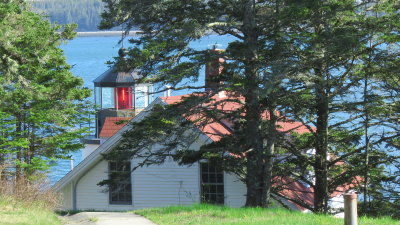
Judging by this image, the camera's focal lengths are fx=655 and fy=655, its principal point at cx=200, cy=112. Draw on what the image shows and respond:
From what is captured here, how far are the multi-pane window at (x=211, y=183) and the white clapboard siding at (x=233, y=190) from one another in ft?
0.75

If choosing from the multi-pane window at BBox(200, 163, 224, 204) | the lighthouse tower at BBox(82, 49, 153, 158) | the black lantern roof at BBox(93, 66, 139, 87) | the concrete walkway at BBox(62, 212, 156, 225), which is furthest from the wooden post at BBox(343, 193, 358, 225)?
the black lantern roof at BBox(93, 66, 139, 87)

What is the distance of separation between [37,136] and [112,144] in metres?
6.22

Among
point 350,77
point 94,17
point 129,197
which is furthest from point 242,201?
point 94,17

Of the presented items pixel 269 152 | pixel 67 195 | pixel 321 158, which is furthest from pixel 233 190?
pixel 67 195

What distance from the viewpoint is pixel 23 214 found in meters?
12.3

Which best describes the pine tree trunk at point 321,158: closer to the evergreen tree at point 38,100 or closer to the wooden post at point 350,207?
the wooden post at point 350,207

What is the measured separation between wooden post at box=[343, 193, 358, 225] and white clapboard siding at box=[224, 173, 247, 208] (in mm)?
15725

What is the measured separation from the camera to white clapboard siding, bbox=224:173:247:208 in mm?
24380

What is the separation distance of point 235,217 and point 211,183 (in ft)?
43.9

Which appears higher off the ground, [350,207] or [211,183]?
[350,207]

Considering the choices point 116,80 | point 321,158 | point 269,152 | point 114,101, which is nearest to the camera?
point 269,152

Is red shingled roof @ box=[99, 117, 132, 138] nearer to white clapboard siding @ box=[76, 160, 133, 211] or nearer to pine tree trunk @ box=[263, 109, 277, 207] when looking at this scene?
white clapboard siding @ box=[76, 160, 133, 211]

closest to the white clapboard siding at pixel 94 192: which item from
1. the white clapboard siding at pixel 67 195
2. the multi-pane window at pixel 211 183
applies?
the white clapboard siding at pixel 67 195

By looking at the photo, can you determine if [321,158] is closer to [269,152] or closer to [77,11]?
[269,152]
